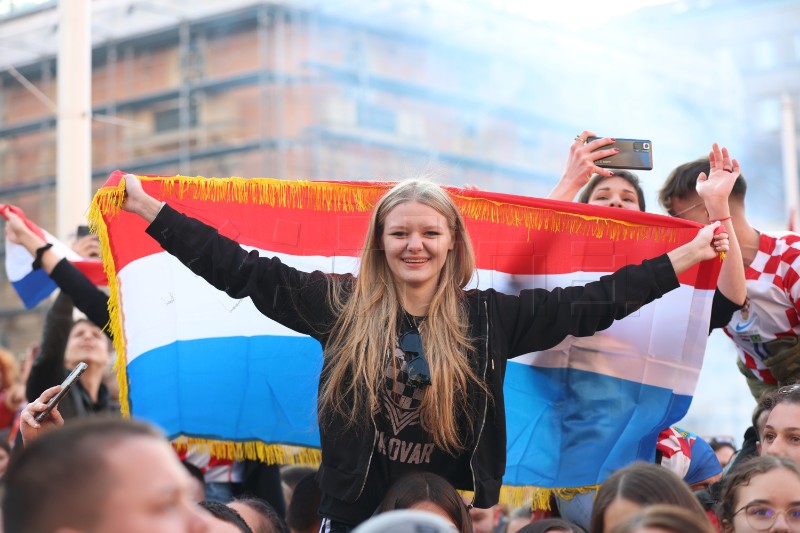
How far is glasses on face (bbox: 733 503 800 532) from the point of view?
3.44m

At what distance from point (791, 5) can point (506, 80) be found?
1569cm

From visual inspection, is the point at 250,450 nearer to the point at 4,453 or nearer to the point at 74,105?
→ the point at 4,453

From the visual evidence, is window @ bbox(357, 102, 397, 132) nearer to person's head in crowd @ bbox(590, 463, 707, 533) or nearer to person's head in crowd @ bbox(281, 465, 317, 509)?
person's head in crowd @ bbox(281, 465, 317, 509)

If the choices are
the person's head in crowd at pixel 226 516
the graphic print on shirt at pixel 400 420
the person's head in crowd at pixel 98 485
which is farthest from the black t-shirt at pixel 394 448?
the person's head in crowd at pixel 98 485

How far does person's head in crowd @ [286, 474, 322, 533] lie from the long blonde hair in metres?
1.18

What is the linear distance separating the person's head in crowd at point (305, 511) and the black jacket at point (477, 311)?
3.49 feet

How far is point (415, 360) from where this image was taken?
3.68 m

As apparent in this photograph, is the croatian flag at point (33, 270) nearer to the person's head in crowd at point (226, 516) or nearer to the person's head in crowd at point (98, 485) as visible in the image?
the person's head in crowd at point (226, 516)

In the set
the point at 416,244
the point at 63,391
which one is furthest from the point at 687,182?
the point at 63,391

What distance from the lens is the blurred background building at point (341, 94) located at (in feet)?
74.6

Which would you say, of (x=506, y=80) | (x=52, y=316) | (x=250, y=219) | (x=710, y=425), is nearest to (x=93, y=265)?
(x=52, y=316)

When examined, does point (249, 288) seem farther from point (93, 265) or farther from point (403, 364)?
point (93, 265)

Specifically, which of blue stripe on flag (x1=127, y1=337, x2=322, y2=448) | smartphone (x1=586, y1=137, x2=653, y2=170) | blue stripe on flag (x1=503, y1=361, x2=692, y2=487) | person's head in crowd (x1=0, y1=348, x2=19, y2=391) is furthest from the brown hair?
person's head in crowd (x1=0, y1=348, x2=19, y2=391)

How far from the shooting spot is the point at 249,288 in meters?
3.74
